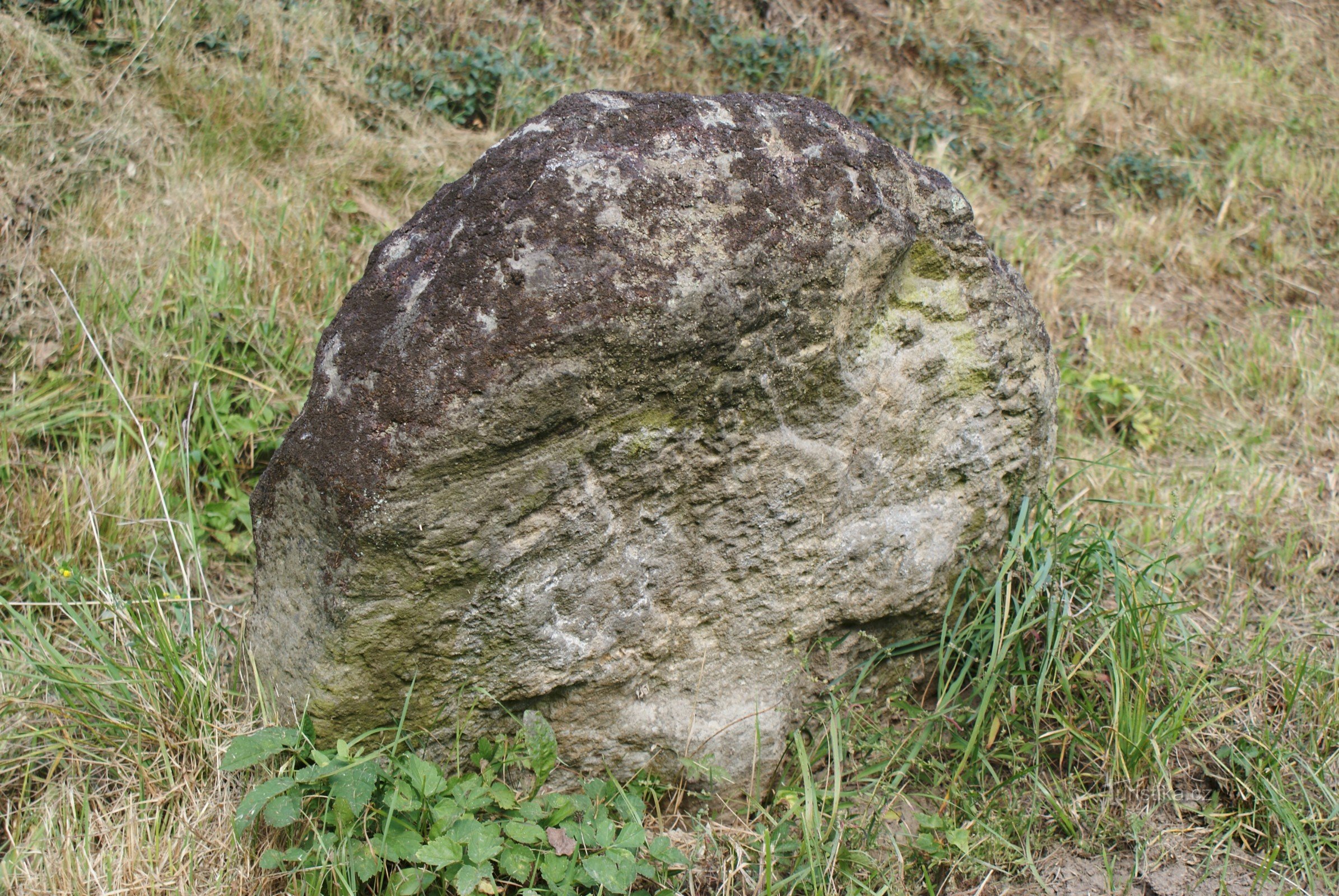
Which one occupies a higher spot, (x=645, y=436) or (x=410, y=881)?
(x=645, y=436)

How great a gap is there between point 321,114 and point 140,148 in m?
0.65

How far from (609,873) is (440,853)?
11.5 inches

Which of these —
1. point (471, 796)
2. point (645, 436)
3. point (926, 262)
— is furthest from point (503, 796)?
point (926, 262)

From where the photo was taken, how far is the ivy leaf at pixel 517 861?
1652 millimetres

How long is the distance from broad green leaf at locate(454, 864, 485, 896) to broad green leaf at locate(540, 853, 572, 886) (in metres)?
0.11

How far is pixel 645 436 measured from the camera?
170 cm

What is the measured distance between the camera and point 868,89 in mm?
4469

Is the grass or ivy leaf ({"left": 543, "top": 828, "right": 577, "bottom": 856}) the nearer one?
ivy leaf ({"left": 543, "top": 828, "right": 577, "bottom": 856})

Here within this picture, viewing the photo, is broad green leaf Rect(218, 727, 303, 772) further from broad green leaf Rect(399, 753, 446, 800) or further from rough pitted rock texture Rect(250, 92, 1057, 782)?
broad green leaf Rect(399, 753, 446, 800)

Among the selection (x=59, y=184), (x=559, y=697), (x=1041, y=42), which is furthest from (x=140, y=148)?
(x=1041, y=42)

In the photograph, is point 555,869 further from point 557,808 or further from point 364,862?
point 364,862

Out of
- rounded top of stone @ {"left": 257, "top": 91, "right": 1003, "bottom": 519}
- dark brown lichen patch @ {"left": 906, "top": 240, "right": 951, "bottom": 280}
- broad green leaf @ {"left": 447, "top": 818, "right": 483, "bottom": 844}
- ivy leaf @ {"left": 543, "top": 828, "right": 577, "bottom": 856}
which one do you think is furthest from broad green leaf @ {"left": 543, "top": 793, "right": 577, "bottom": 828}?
dark brown lichen patch @ {"left": 906, "top": 240, "right": 951, "bottom": 280}

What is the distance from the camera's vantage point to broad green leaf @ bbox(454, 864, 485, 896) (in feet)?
5.16

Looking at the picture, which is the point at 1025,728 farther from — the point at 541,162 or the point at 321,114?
the point at 321,114
